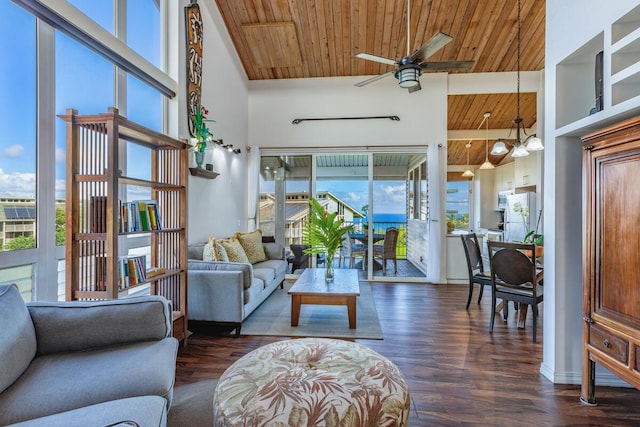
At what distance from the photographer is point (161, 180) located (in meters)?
2.92

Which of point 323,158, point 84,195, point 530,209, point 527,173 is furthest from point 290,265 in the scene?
point 527,173

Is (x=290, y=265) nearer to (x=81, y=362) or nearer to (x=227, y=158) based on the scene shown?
(x=227, y=158)

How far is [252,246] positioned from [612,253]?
3907 mm

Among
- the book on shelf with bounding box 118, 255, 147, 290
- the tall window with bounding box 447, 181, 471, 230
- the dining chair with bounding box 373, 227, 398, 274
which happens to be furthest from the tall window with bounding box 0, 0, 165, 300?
the tall window with bounding box 447, 181, 471, 230

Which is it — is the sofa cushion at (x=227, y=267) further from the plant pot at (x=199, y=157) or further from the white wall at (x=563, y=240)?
the white wall at (x=563, y=240)

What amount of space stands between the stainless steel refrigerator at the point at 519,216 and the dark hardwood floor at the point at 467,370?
11.2ft

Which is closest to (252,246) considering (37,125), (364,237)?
(364,237)

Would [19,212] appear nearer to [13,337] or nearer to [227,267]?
[13,337]

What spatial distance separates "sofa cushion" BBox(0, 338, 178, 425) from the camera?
4.10ft

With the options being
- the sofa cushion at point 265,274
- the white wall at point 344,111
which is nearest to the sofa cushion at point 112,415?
the sofa cushion at point 265,274

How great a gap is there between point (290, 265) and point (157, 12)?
436 cm

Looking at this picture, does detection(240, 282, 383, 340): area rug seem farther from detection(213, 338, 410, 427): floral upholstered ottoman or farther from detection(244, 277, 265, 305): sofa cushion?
detection(213, 338, 410, 427): floral upholstered ottoman

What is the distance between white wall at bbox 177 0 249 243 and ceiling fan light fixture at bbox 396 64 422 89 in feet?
8.06

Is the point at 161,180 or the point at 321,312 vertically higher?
the point at 161,180
